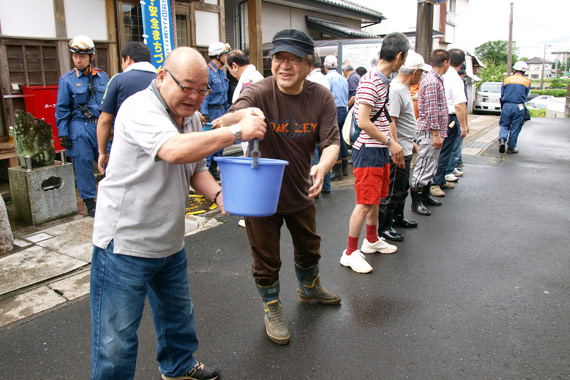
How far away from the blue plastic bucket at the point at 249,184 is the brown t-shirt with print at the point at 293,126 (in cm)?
62

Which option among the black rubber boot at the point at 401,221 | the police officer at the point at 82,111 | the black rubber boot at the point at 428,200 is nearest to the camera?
the police officer at the point at 82,111

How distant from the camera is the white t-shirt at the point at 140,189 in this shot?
6.43 feet

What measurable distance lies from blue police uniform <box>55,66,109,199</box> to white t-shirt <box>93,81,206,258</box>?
12.6ft

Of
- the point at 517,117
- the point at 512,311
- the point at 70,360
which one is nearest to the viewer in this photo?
the point at 70,360

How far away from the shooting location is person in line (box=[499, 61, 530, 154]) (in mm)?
10320

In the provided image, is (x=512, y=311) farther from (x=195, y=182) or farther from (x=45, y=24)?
(x=45, y=24)

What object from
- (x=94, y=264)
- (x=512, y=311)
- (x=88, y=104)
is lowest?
(x=512, y=311)

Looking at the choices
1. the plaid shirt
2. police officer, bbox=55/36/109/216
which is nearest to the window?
police officer, bbox=55/36/109/216

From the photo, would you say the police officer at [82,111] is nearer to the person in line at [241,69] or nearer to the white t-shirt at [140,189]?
the person in line at [241,69]

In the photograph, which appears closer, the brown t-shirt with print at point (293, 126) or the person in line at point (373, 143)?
the brown t-shirt with print at point (293, 126)

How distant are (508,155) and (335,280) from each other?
8480 mm

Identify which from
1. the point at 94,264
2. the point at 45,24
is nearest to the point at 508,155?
the point at 45,24

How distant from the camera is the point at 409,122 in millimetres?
4891

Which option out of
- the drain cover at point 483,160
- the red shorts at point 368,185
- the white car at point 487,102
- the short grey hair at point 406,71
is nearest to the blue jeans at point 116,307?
the red shorts at point 368,185
